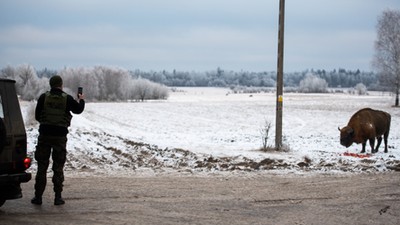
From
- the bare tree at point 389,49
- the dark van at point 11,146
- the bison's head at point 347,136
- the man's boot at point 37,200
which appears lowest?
the man's boot at point 37,200

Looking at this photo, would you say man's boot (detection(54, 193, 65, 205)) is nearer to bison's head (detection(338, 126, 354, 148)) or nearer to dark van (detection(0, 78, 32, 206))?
dark van (detection(0, 78, 32, 206))

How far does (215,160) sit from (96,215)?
6987mm

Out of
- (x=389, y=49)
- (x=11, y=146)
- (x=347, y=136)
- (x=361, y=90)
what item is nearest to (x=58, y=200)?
(x=11, y=146)

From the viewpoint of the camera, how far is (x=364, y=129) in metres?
17.9

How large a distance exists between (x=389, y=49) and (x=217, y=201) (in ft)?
175

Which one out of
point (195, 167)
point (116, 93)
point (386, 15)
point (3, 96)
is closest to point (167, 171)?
point (195, 167)

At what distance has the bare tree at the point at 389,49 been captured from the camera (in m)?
56.9

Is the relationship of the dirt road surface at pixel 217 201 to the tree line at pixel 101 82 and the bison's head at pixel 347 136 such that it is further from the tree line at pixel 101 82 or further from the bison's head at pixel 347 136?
the tree line at pixel 101 82

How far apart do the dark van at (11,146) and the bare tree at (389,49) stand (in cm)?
5510

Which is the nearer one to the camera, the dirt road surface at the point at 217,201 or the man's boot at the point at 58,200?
the dirt road surface at the point at 217,201

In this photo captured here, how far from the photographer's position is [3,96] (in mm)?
7590

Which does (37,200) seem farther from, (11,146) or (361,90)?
(361,90)

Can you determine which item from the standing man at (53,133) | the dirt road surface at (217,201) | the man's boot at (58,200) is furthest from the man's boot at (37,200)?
the man's boot at (58,200)

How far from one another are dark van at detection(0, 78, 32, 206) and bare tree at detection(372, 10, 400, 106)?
181ft
